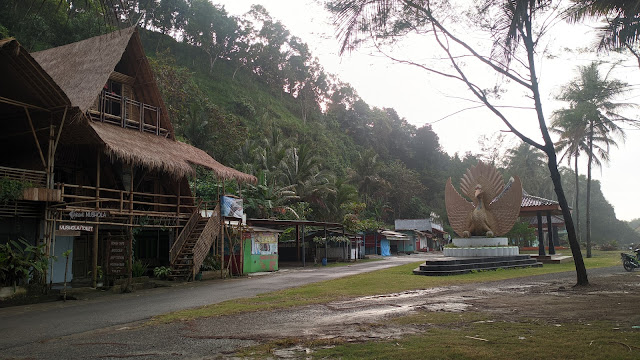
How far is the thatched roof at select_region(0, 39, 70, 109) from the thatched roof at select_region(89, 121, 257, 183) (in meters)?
1.26

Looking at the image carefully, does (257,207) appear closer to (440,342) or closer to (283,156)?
(283,156)

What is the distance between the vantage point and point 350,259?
30.6 metres

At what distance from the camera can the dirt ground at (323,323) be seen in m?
5.61

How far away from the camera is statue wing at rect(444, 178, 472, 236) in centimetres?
2097

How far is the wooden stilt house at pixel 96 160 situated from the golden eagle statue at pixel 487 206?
9.86m

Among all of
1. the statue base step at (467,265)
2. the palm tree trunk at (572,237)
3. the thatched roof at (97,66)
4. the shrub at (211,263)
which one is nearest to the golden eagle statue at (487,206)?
the statue base step at (467,265)

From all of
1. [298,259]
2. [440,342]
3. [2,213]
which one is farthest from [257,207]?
[440,342]

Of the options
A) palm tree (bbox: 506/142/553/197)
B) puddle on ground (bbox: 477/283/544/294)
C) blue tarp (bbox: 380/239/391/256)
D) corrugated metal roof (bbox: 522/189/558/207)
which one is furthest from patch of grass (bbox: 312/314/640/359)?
palm tree (bbox: 506/142/553/197)

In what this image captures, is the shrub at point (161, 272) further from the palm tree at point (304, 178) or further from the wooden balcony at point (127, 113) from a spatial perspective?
the palm tree at point (304, 178)

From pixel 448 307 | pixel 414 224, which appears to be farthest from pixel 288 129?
pixel 448 307

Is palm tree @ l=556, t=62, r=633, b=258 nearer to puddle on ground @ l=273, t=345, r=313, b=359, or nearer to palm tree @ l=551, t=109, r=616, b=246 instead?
palm tree @ l=551, t=109, r=616, b=246

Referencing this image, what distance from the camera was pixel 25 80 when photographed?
40.6 feet

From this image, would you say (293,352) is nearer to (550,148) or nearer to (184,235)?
(550,148)

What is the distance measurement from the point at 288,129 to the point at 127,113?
35.7 metres
